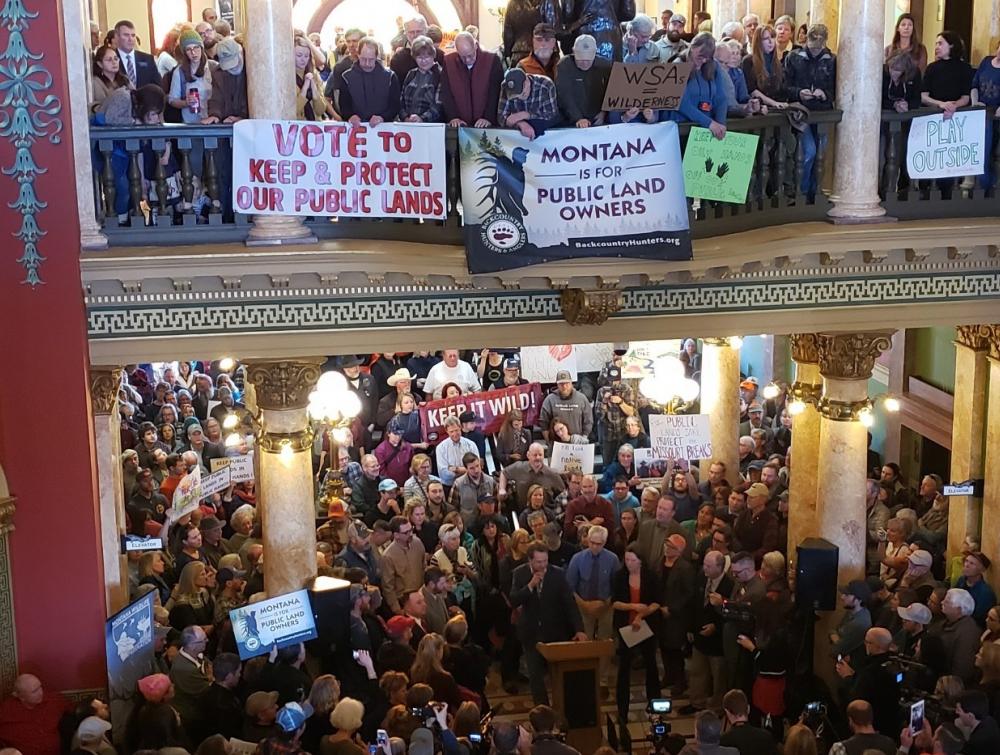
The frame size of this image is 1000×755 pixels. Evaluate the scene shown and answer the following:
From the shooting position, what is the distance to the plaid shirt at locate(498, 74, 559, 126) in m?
11.2

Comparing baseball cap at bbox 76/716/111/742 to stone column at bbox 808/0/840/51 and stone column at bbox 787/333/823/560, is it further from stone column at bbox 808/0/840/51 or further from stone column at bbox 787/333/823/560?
stone column at bbox 808/0/840/51

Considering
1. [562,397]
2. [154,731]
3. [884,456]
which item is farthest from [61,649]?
[884,456]

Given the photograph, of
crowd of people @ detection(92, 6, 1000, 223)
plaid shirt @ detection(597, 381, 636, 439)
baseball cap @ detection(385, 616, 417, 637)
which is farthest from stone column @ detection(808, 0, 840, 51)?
baseball cap @ detection(385, 616, 417, 637)

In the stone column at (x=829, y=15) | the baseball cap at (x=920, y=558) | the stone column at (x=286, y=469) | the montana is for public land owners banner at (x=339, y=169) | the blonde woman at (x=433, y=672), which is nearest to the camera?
the blonde woman at (x=433, y=672)

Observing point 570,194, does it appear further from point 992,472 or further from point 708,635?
point 992,472

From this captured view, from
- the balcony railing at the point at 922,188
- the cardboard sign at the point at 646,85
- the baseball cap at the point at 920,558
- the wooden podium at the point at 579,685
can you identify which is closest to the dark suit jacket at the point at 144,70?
the cardboard sign at the point at 646,85

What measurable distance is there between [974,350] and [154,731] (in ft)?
27.9

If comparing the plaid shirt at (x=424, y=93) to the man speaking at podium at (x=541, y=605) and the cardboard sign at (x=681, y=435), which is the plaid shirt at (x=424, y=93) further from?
the cardboard sign at (x=681, y=435)

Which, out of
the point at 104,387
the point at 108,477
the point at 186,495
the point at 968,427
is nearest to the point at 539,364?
the point at 968,427

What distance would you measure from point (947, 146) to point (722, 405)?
196 inches

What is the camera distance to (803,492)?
14586mm

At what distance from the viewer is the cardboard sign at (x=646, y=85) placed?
11086 mm

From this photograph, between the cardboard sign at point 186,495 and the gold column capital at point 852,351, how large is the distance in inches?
233

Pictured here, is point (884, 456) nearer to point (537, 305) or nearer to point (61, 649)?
point (537, 305)
